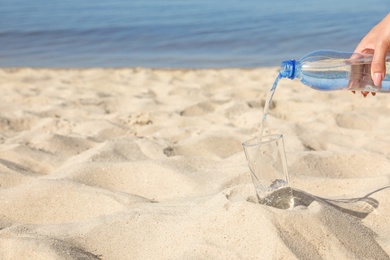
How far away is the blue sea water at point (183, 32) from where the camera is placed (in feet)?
27.9

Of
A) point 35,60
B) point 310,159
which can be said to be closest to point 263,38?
point 35,60

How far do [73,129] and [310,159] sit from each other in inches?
71.6

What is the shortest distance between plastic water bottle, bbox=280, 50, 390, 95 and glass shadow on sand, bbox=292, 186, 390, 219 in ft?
1.50

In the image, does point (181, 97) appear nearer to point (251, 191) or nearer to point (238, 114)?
point (238, 114)

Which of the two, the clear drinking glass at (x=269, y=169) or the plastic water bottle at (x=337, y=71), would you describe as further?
the plastic water bottle at (x=337, y=71)

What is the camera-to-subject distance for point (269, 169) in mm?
2373

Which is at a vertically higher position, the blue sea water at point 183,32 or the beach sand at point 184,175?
the beach sand at point 184,175

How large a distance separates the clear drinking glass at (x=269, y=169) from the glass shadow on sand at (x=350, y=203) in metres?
0.10

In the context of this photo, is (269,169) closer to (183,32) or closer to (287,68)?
(287,68)

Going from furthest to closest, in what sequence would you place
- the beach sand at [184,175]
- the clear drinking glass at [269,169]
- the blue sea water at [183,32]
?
the blue sea water at [183,32] → the clear drinking glass at [269,169] → the beach sand at [184,175]

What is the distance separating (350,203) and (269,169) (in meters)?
0.48

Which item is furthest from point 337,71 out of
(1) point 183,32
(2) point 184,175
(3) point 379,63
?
(1) point 183,32

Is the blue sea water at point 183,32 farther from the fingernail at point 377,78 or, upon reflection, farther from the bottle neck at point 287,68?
the fingernail at point 377,78

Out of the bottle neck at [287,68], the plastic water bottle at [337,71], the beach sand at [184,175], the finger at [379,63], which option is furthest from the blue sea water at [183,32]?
the finger at [379,63]
